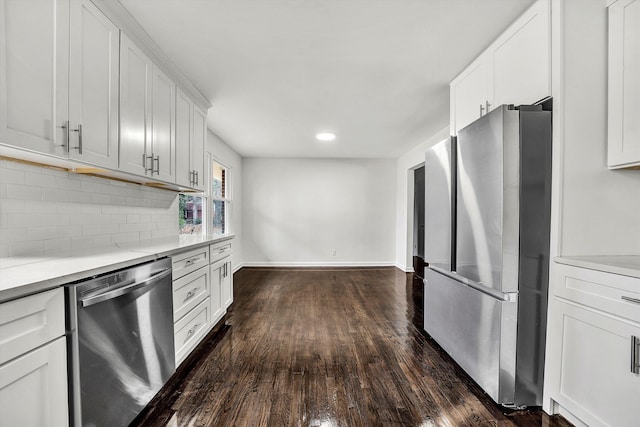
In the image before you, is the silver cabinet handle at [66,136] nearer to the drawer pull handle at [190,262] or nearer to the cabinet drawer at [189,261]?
the cabinet drawer at [189,261]

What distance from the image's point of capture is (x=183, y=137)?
264 cm

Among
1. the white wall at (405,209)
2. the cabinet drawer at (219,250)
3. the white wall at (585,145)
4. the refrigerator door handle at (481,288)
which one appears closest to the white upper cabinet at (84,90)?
the cabinet drawer at (219,250)

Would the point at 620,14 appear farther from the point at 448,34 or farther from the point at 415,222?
the point at 415,222

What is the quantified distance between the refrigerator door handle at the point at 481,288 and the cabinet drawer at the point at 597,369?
0.80ft

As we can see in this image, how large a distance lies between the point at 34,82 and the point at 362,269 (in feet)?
18.0

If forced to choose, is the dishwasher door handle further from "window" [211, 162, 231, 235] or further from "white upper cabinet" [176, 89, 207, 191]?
"window" [211, 162, 231, 235]

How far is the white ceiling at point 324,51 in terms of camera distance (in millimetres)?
1715

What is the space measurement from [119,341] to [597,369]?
235cm

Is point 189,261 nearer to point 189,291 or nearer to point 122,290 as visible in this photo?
point 189,291

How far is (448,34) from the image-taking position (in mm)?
1943

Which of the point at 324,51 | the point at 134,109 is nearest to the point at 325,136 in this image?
the point at 324,51

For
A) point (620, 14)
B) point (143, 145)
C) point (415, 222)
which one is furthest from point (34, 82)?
point (415, 222)

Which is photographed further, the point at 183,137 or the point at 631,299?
the point at 183,137

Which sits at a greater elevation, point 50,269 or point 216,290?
point 50,269
